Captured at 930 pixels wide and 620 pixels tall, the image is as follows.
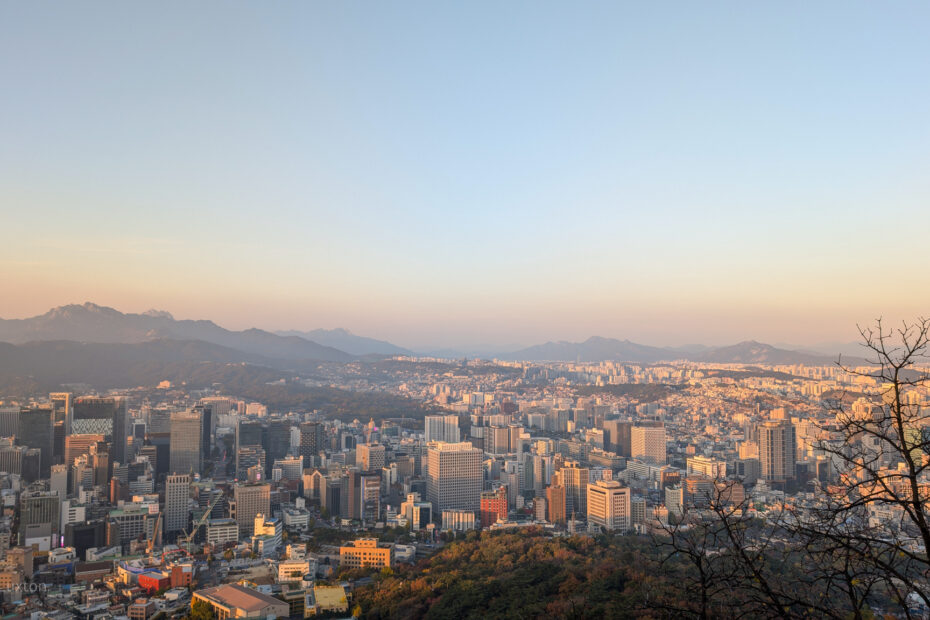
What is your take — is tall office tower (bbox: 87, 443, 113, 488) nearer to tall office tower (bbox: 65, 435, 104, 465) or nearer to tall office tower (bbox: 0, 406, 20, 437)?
tall office tower (bbox: 65, 435, 104, 465)

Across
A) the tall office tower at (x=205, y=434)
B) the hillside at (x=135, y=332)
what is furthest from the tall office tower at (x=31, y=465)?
the hillside at (x=135, y=332)

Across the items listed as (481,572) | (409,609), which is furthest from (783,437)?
(409,609)

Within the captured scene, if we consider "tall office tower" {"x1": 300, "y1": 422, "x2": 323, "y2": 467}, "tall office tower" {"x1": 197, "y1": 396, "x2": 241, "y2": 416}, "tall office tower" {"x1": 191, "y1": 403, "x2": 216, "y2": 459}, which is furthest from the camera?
"tall office tower" {"x1": 197, "y1": 396, "x2": 241, "y2": 416}

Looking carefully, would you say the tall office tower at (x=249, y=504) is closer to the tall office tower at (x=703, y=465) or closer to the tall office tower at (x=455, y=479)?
the tall office tower at (x=455, y=479)

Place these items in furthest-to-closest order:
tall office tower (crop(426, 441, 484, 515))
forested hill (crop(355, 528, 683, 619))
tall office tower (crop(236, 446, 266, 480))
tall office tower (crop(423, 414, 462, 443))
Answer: tall office tower (crop(423, 414, 462, 443)) → tall office tower (crop(236, 446, 266, 480)) → tall office tower (crop(426, 441, 484, 515)) → forested hill (crop(355, 528, 683, 619))

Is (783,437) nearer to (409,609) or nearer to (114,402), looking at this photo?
(409,609)

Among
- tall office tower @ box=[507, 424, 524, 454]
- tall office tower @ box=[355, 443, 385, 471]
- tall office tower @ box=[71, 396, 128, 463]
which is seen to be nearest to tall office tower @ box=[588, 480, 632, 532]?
tall office tower @ box=[355, 443, 385, 471]
